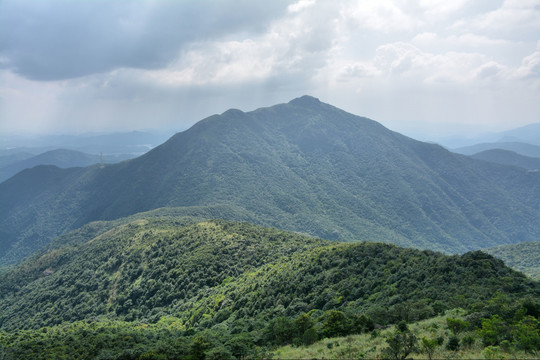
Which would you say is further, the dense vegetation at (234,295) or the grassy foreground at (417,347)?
the dense vegetation at (234,295)

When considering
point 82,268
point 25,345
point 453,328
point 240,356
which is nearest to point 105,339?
point 25,345

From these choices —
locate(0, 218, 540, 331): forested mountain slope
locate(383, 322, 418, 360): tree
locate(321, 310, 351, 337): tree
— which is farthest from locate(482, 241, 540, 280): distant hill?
locate(383, 322, 418, 360): tree

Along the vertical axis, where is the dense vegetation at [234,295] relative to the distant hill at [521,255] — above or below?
above

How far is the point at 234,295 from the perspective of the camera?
244 ft

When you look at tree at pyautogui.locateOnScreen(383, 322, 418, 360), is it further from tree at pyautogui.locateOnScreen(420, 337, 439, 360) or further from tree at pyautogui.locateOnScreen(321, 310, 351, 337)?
tree at pyautogui.locateOnScreen(321, 310, 351, 337)

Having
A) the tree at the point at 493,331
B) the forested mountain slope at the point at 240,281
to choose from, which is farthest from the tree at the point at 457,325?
the forested mountain slope at the point at 240,281

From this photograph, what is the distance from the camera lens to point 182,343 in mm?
38844

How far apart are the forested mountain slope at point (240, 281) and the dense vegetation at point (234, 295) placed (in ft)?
0.92

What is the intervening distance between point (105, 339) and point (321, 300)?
34.0m

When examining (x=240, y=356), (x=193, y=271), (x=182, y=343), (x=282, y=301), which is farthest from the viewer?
(x=193, y=271)

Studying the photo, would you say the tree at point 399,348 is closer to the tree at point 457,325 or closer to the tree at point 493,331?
the tree at point 457,325

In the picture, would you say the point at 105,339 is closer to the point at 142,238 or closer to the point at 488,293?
the point at 488,293

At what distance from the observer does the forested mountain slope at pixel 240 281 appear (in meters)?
46.7

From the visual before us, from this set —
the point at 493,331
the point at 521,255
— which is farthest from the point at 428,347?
the point at 521,255
